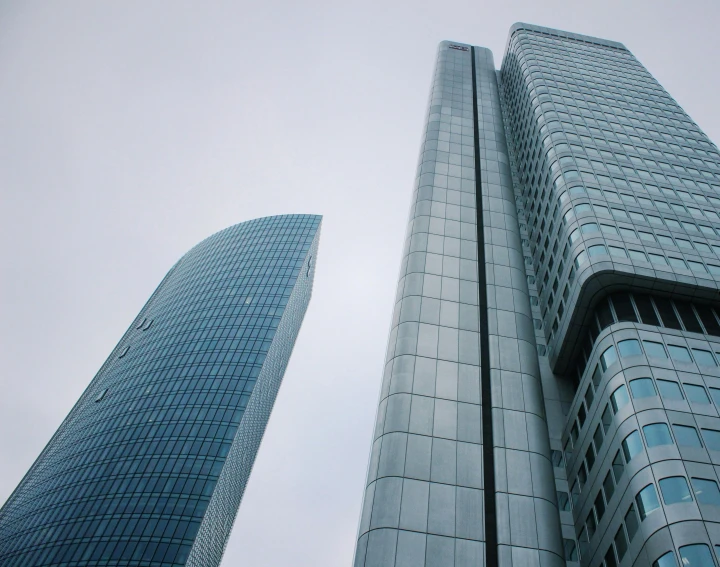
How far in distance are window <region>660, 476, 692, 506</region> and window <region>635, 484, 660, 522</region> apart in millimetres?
506

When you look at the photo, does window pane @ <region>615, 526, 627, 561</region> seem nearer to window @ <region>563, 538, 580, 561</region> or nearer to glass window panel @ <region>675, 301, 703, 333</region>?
window @ <region>563, 538, 580, 561</region>

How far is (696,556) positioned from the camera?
26688 mm

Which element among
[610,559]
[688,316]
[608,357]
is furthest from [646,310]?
[610,559]

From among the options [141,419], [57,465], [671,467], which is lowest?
[57,465]

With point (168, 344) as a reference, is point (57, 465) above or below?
below

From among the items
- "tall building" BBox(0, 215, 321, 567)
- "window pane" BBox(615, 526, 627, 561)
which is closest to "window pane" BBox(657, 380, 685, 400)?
"window pane" BBox(615, 526, 627, 561)

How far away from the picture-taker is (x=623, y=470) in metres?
33.2

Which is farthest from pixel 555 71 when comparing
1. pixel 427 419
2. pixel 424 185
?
pixel 427 419

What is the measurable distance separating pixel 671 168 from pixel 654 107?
19889 mm

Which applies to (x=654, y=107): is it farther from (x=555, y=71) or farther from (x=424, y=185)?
(x=424, y=185)

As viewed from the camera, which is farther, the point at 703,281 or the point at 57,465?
the point at 57,465

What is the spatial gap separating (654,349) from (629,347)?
1.50 meters

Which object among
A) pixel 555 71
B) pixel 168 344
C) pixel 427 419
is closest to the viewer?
pixel 427 419

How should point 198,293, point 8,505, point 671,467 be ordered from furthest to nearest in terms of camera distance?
point 198,293 → point 8,505 → point 671,467
